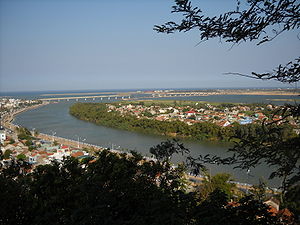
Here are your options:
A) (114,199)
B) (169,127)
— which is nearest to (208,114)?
(169,127)

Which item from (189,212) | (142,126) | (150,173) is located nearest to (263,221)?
(189,212)

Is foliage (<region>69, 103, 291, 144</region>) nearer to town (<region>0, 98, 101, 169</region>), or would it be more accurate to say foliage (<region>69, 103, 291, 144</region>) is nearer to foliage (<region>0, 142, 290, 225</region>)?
town (<region>0, 98, 101, 169</region>)

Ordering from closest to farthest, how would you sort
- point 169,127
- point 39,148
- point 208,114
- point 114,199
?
point 114,199, point 39,148, point 169,127, point 208,114

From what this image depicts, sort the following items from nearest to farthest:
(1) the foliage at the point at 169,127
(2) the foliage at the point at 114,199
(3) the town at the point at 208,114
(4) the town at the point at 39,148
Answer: (2) the foliage at the point at 114,199 < (4) the town at the point at 39,148 < (1) the foliage at the point at 169,127 < (3) the town at the point at 208,114

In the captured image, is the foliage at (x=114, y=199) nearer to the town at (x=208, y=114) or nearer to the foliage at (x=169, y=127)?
the foliage at (x=169, y=127)

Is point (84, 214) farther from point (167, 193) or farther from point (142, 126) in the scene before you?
point (142, 126)

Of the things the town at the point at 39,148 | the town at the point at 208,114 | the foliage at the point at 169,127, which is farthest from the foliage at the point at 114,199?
the town at the point at 208,114

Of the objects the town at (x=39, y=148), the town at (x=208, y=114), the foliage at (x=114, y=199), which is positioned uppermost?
the foliage at (x=114, y=199)

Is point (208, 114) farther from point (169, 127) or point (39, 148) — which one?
point (39, 148)

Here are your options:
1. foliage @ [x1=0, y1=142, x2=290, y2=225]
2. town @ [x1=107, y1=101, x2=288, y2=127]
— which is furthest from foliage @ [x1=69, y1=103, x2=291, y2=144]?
foliage @ [x1=0, y1=142, x2=290, y2=225]

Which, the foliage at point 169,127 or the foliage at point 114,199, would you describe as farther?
the foliage at point 169,127

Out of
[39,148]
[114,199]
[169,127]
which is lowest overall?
[39,148]
